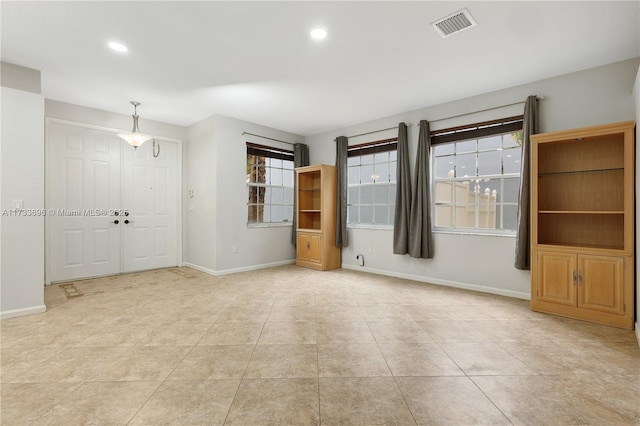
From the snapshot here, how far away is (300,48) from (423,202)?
9.44 feet

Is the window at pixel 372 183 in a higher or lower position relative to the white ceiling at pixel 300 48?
lower

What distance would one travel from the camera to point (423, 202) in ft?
15.2

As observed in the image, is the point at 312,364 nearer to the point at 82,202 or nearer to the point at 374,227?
the point at 374,227

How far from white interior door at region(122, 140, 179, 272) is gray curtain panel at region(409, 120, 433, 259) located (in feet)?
14.9

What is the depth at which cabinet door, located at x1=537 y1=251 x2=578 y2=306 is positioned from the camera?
316 cm

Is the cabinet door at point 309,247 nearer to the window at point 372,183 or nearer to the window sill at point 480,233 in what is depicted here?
the window at point 372,183

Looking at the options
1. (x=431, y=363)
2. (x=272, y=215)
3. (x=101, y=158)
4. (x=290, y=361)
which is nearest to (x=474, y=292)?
(x=431, y=363)

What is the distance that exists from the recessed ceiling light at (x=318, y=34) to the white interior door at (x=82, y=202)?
4.23 meters

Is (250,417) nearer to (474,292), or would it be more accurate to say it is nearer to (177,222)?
(474,292)

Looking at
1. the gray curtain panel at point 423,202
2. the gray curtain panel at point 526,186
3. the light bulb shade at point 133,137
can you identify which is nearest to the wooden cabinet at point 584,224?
the gray curtain panel at point 526,186

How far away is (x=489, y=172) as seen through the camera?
13.9ft

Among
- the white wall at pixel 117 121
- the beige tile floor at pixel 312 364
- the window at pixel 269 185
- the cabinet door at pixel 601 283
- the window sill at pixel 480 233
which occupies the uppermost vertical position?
the white wall at pixel 117 121

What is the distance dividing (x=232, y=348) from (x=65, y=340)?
1.54 metres

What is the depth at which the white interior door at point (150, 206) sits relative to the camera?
5.31 metres
